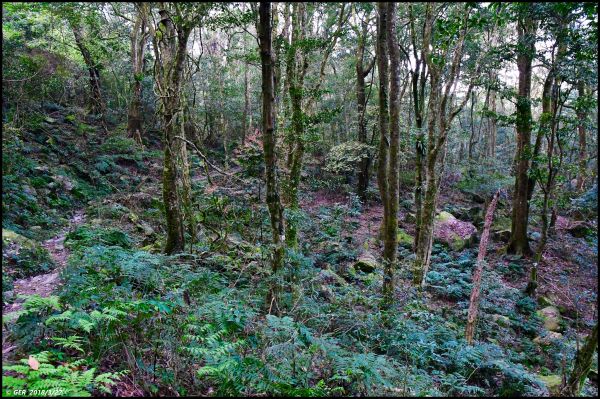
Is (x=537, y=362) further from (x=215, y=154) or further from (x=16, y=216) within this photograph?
(x=215, y=154)

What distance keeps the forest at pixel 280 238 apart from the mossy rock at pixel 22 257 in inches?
1.5

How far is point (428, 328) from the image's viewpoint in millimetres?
6895

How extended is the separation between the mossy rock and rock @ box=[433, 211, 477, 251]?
499 inches

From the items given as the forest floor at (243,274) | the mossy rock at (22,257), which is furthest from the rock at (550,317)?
the mossy rock at (22,257)

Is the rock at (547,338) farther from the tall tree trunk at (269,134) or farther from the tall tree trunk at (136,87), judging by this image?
the tall tree trunk at (136,87)

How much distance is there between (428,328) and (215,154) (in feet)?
56.8

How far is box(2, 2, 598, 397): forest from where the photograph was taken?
12.2 ft

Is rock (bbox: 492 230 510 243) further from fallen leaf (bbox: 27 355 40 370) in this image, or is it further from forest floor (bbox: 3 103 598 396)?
fallen leaf (bbox: 27 355 40 370)

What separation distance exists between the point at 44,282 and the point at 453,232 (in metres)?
13.5

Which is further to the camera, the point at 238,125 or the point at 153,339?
the point at 238,125

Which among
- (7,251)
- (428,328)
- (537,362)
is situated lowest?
(537,362)

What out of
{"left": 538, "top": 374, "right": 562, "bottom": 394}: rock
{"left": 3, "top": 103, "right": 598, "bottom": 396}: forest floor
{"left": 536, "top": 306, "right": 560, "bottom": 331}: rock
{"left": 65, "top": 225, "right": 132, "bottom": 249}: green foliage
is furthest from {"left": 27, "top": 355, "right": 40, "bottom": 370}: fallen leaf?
{"left": 536, "top": 306, "right": 560, "bottom": 331}: rock

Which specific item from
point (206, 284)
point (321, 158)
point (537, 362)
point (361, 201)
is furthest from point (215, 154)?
point (537, 362)

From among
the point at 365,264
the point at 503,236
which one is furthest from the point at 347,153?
the point at 503,236
